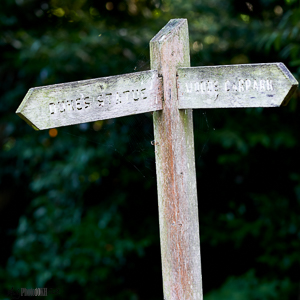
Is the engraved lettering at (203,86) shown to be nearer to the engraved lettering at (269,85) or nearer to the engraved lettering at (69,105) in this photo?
the engraved lettering at (269,85)

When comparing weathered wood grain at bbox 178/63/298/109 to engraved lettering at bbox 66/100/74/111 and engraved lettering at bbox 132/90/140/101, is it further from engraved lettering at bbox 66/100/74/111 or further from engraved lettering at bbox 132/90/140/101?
engraved lettering at bbox 66/100/74/111

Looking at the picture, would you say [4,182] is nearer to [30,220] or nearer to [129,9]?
[30,220]

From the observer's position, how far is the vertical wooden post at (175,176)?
100cm

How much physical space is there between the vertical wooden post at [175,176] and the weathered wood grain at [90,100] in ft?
0.14

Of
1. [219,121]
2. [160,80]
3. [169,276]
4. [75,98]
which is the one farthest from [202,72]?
[219,121]

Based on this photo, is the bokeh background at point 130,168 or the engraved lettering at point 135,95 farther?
the bokeh background at point 130,168

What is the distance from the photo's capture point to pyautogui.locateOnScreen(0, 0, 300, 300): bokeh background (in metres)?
2.46

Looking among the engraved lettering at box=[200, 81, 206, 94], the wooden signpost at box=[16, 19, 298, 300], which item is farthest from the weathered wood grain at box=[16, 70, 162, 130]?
the engraved lettering at box=[200, 81, 206, 94]

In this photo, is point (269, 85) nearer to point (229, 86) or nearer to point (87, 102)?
point (229, 86)

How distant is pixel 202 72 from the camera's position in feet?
3.15

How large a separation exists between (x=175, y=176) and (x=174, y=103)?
0.63 ft

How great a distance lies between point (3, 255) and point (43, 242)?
2.14ft

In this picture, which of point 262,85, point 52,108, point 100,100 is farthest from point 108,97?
point 262,85

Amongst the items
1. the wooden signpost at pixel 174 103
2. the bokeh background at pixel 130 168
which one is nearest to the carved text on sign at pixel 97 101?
the wooden signpost at pixel 174 103
